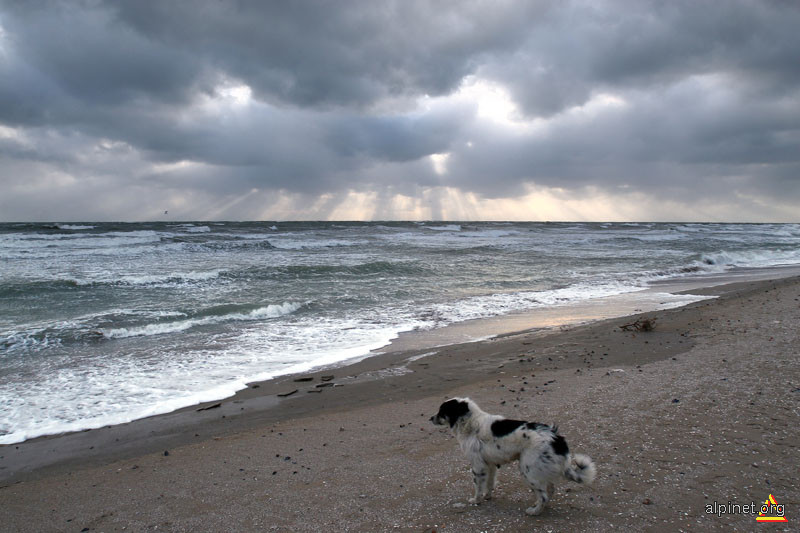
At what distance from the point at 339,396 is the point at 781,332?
711 centimetres

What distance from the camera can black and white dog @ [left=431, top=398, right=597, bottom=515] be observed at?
9.09ft

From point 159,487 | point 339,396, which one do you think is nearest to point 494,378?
point 339,396

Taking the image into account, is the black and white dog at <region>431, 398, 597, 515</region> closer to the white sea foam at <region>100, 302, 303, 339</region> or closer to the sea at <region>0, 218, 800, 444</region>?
the sea at <region>0, 218, 800, 444</region>

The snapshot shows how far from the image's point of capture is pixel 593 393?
203 inches

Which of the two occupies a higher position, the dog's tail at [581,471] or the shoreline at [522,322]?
the dog's tail at [581,471]

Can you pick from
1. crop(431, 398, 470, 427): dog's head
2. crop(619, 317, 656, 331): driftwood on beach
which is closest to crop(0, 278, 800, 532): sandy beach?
crop(431, 398, 470, 427): dog's head

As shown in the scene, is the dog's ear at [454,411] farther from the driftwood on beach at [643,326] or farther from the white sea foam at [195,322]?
the white sea foam at [195,322]

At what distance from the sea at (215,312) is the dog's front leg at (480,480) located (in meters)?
4.52

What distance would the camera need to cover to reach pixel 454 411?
3.39m

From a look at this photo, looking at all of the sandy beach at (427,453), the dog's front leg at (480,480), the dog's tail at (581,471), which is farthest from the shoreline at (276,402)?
the dog's tail at (581,471)

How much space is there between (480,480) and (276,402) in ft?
12.1

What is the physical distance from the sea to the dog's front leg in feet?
14.8

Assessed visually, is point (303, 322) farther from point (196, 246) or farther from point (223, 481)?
point (196, 246)

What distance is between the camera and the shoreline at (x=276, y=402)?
470 centimetres
